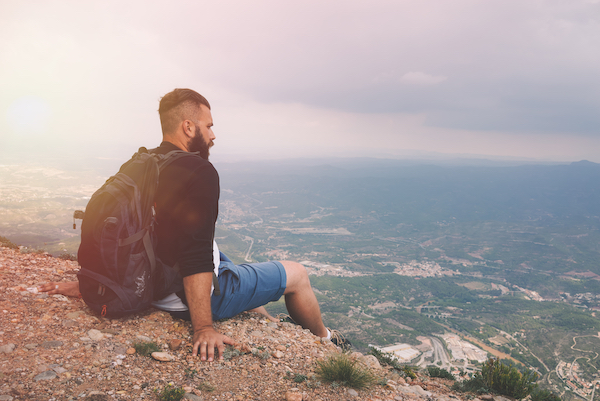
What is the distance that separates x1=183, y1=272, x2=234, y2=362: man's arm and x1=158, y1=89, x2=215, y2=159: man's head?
139 centimetres

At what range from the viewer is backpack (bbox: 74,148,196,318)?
8.40 feet

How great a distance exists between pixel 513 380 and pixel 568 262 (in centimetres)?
18042

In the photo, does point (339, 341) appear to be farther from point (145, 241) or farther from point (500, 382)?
point (145, 241)

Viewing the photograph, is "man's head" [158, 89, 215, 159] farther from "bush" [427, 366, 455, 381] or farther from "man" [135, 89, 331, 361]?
"bush" [427, 366, 455, 381]

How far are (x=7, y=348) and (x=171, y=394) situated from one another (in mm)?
1421

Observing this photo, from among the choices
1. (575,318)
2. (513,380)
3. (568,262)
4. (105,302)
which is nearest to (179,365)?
(105,302)

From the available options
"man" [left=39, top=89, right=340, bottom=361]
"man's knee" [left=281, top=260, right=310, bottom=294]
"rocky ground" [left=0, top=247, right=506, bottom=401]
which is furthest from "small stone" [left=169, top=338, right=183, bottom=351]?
"man's knee" [left=281, top=260, right=310, bottom=294]

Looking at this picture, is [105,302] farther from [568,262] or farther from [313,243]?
[568,262]

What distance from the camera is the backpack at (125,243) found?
8.40 feet

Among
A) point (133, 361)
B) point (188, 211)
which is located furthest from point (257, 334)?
point (188, 211)

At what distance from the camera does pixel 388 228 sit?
190 meters

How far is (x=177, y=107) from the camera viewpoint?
3.11 metres

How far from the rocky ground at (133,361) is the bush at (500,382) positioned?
418 mm

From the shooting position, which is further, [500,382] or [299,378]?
[500,382]
